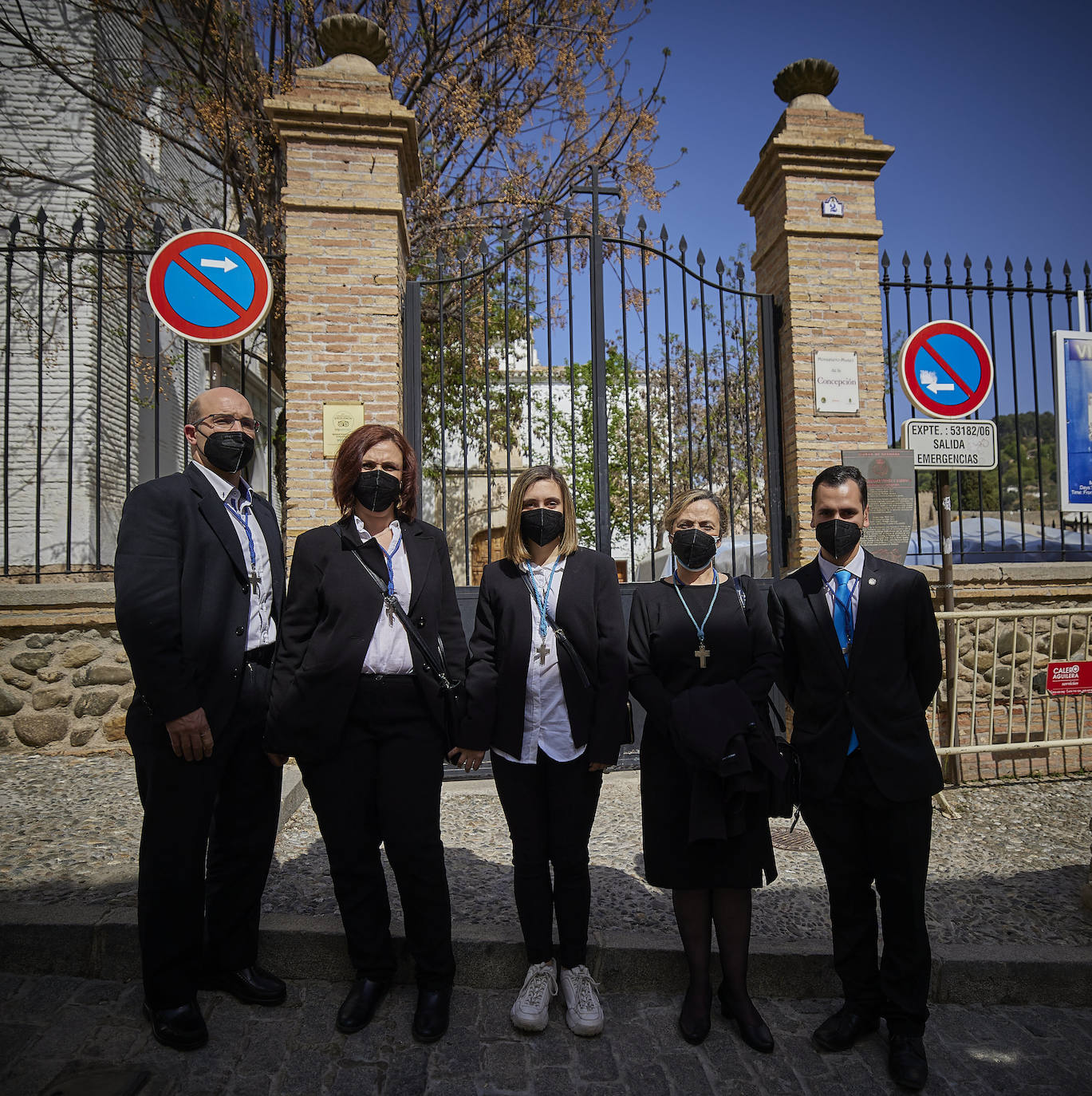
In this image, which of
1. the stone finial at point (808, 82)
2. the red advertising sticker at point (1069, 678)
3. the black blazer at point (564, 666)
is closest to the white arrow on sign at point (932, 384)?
the red advertising sticker at point (1069, 678)

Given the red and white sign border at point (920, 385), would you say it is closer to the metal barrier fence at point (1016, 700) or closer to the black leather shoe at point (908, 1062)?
the metal barrier fence at point (1016, 700)

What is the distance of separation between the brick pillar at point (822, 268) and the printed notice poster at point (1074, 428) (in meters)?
1.45

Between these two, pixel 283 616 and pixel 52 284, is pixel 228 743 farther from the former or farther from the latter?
pixel 52 284

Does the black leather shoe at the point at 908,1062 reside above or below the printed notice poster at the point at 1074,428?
below

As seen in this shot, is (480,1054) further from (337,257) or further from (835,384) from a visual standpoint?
(835,384)

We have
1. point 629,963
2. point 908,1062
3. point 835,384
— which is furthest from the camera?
point 835,384

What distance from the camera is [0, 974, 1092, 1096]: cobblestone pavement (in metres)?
2.38

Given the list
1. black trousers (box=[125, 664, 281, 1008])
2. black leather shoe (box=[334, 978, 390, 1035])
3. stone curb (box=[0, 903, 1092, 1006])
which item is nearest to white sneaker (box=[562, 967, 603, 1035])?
stone curb (box=[0, 903, 1092, 1006])

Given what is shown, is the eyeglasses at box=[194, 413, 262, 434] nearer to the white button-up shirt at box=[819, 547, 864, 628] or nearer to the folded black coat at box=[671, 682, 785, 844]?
the folded black coat at box=[671, 682, 785, 844]

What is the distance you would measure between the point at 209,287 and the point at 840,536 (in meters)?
3.83

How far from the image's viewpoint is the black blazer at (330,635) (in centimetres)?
255

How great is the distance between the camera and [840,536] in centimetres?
268

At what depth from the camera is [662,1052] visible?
255 cm

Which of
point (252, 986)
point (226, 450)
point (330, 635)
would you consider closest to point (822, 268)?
point (226, 450)
